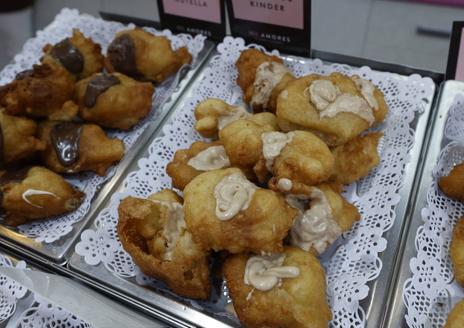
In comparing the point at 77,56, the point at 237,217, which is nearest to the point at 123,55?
the point at 77,56

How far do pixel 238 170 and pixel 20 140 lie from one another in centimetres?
116

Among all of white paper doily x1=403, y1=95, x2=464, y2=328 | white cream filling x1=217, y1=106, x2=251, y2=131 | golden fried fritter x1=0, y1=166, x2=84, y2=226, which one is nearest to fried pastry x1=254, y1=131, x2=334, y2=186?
white cream filling x1=217, y1=106, x2=251, y2=131

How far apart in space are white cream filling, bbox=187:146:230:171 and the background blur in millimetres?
1305

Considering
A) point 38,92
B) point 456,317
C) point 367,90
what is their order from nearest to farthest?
point 456,317
point 367,90
point 38,92

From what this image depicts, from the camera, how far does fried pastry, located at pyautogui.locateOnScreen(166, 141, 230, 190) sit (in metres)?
2.13

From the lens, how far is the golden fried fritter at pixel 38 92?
237 cm

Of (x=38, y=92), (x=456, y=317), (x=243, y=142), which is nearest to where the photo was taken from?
(x=456, y=317)

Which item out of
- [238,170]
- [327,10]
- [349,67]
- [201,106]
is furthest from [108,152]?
[327,10]

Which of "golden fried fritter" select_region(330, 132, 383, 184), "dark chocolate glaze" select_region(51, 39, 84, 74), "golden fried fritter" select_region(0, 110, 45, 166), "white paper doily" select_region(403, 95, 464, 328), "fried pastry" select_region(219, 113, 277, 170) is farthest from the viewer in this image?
"dark chocolate glaze" select_region(51, 39, 84, 74)

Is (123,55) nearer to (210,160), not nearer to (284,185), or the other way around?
(210,160)

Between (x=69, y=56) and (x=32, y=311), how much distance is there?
4.63 feet

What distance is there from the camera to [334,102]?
6.91ft

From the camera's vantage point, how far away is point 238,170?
6.34 feet

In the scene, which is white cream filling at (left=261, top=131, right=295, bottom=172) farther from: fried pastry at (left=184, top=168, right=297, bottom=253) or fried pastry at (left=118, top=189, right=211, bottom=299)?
fried pastry at (left=118, top=189, right=211, bottom=299)
